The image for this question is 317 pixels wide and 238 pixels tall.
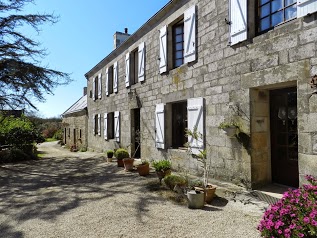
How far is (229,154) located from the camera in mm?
5562

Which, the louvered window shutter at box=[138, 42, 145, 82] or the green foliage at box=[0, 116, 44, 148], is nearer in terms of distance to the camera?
the louvered window shutter at box=[138, 42, 145, 82]

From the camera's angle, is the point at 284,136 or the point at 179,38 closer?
the point at 284,136

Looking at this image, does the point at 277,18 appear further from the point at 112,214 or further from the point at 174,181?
the point at 112,214

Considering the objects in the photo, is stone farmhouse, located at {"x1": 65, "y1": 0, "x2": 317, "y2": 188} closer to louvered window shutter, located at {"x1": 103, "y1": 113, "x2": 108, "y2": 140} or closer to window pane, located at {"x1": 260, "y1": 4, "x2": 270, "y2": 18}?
window pane, located at {"x1": 260, "y1": 4, "x2": 270, "y2": 18}

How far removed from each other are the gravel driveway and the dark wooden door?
3.30ft

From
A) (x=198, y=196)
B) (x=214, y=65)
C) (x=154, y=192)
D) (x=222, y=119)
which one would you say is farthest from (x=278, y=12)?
(x=154, y=192)

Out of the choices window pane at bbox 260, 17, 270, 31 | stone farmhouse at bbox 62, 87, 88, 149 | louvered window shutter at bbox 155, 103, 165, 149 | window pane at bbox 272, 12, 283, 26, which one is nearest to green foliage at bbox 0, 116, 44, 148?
stone farmhouse at bbox 62, 87, 88, 149

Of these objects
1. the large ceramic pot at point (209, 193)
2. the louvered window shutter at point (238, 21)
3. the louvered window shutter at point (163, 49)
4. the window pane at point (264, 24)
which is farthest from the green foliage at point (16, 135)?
the window pane at point (264, 24)

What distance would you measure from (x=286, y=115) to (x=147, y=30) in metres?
5.81

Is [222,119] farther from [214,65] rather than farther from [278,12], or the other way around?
[278,12]

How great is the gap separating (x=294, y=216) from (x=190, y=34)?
16.9ft

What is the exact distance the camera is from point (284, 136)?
497cm

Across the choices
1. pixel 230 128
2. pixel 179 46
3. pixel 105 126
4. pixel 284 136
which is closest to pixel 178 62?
pixel 179 46

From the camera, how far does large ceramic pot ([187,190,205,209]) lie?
451 centimetres
